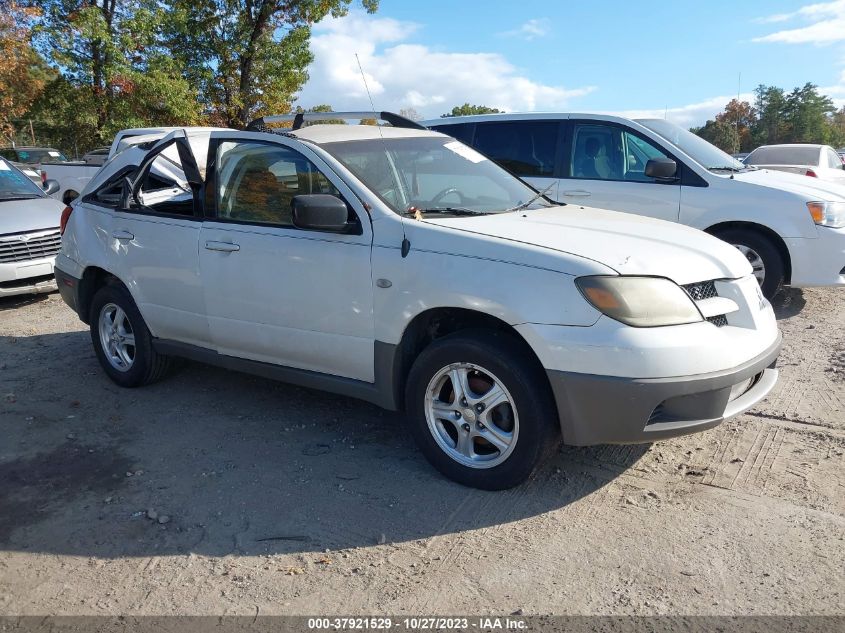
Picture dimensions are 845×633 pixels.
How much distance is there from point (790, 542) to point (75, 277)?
5.23m

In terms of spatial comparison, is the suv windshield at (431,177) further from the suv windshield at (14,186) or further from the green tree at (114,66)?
the green tree at (114,66)

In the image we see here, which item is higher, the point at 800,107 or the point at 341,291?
the point at 800,107

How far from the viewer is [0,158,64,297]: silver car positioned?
8039mm

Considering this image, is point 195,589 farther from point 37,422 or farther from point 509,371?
point 37,422

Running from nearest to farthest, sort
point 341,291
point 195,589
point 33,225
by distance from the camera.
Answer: point 195,589
point 341,291
point 33,225

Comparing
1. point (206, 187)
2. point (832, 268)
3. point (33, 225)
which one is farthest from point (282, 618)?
point (33, 225)

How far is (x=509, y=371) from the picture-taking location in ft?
11.1

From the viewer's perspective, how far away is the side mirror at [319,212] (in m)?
3.76

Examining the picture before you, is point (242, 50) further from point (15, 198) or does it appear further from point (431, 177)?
point (431, 177)

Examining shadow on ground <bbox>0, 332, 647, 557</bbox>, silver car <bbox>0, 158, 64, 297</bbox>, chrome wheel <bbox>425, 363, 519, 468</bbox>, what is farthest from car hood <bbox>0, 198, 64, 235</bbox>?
chrome wheel <bbox>425, 363, 519, 468</bbox>

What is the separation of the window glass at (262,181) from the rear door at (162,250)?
250mm

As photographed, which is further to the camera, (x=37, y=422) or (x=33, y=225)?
(x=33, y=225)

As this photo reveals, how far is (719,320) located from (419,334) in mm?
1518

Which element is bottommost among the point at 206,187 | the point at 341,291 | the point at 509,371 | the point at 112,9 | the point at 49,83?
the point at 509,371
